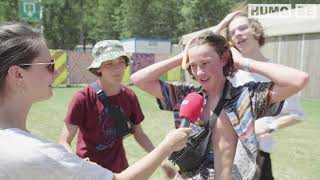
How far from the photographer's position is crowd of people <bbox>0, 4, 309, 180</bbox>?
6.93ft

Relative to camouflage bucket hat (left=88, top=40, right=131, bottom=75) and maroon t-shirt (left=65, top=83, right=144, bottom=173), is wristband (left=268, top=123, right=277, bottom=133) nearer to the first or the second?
maroon t-shirt (left=65, top=83, right=144, bottom=173)

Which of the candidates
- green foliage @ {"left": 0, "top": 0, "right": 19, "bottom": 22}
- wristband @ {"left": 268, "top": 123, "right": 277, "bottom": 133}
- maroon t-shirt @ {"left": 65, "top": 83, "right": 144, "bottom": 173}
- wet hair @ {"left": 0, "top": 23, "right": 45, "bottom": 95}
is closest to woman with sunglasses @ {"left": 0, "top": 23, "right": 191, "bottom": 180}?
wet hair @ {"left": 0, "top": 23, "right": 45, "bottom": 95}

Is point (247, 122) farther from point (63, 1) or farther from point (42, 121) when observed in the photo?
point (63, 1)

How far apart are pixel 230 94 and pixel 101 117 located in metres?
1.47

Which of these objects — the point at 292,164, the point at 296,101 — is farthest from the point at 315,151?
the point at 296,101

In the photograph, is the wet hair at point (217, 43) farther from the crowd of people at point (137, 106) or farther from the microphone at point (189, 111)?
the microphone at point (189, 111)

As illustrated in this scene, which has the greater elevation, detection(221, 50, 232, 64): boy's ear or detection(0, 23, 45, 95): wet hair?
detection(0, 23, 45, 95): wet hair

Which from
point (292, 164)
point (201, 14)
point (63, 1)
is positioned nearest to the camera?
point (292, 164)

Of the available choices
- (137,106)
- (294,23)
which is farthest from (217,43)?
(294,23)

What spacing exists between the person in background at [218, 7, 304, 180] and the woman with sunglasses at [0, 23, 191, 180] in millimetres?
1566

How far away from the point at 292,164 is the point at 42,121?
259 inches

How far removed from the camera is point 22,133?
2094mm

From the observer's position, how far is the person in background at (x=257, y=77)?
3764mm

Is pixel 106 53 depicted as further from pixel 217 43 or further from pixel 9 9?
pixel 9 9
